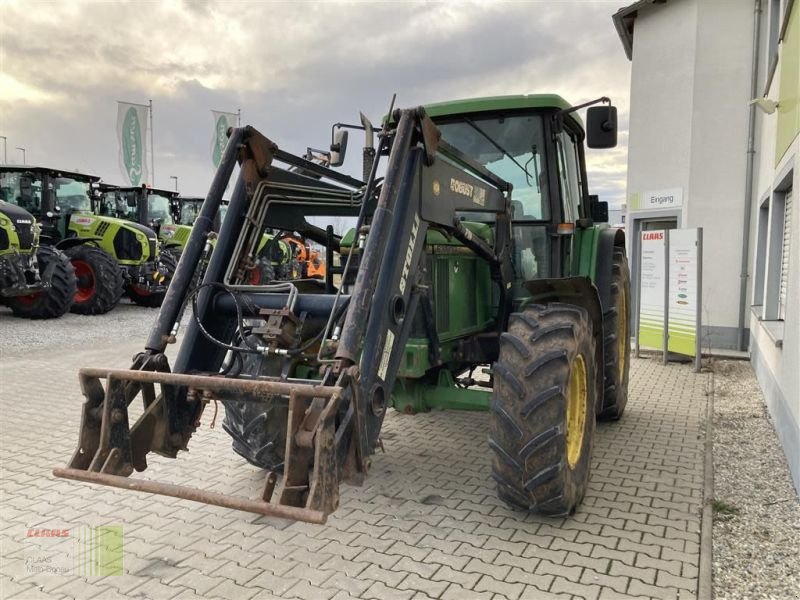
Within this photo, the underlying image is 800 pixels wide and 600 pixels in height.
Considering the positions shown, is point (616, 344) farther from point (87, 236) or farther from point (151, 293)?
point (151, 293)

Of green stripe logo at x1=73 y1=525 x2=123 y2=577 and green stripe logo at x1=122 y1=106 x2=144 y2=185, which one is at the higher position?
green stripe logo at x1=122 y1=106 x2=144 y2=185

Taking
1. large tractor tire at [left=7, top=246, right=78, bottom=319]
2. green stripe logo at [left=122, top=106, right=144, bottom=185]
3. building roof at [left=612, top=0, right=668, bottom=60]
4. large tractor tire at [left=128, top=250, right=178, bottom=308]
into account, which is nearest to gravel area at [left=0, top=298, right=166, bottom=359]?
large tractor tire at [left=7, top=246, right=78, bottom=319]

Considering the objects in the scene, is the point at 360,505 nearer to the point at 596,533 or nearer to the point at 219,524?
the point at 219,524

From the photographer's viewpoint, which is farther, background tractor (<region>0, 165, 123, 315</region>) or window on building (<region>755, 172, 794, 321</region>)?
background tractor (<region>0, 165, 123, 315</region>)

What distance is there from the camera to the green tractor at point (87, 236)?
13.1 meters

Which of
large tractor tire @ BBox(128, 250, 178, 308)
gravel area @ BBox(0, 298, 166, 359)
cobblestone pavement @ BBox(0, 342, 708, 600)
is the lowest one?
cobblestone pavement @ BBox(0, 342, 708, 600)

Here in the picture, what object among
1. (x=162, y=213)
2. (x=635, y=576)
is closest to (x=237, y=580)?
(x=635, y=576)

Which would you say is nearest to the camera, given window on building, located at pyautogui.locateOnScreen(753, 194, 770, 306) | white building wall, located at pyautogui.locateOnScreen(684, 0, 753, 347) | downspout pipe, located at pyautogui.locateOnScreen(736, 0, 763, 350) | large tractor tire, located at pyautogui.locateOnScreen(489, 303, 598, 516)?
large tractor tire, located at pyautogui.locateOnScreen(489, 303, 598, 516)

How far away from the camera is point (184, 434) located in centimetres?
320

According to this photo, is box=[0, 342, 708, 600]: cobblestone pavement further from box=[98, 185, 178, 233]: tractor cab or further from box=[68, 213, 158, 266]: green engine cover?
box=[98, 185, 178, 233]: tractor cab

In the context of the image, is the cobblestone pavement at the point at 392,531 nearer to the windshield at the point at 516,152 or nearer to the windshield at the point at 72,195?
the windshield at the point at 516,152

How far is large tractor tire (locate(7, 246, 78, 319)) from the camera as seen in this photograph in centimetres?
1171

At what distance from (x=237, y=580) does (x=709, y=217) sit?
9.14 metres

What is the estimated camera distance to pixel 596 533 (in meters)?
3.50
